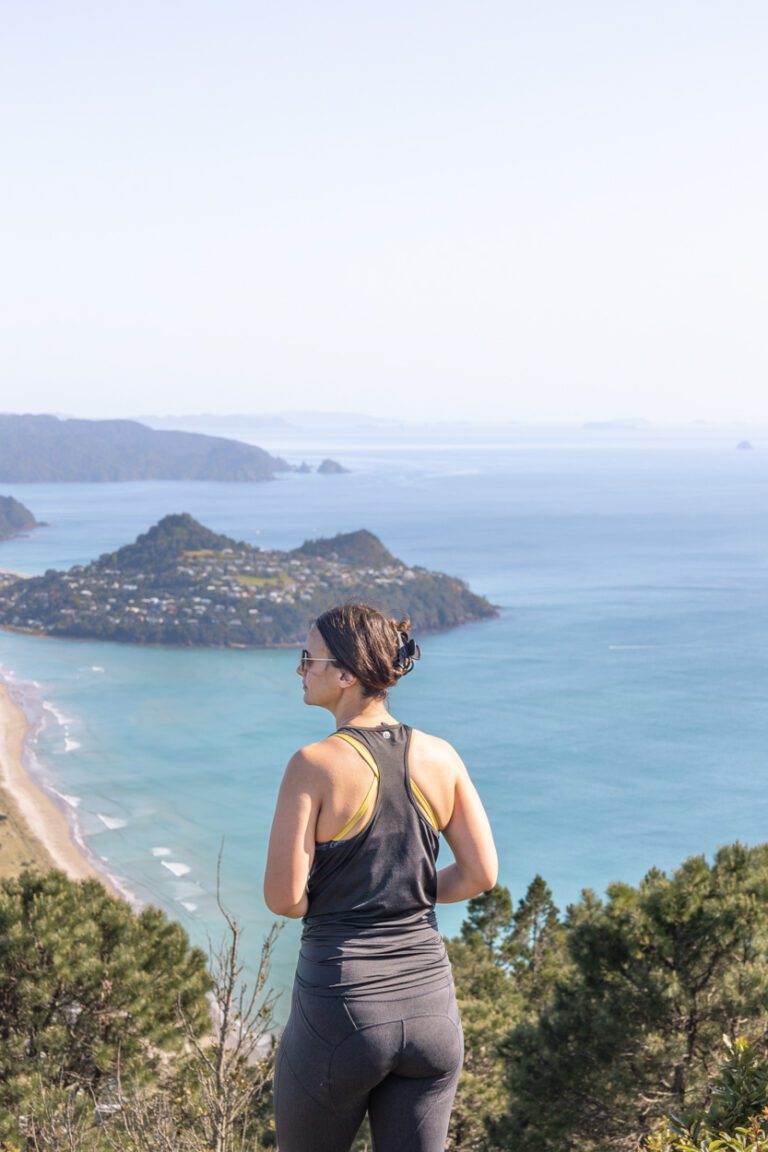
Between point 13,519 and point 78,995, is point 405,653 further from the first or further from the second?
point 13,519

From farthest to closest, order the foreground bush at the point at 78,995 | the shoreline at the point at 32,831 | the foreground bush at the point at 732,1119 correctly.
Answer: the shoreline at the point at 32,831 < the foreground bush at the point at 78,995 < the foreground bush at the point at 732,1119

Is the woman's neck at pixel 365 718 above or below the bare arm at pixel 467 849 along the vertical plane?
above

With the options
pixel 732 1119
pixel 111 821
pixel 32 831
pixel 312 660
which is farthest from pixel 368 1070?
pixel 111 821

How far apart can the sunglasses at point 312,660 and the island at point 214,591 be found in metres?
56.5

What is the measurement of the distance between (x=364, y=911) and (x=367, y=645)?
41 cm

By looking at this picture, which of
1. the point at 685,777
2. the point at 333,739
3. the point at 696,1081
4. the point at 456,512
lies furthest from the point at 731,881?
the point at 456,512

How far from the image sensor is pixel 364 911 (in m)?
1.76

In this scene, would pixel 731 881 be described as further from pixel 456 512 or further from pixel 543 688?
pixel 456 512

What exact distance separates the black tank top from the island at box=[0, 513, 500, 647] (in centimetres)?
5658

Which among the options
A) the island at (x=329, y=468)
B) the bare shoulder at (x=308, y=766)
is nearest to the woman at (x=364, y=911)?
the bare shoulder at (x=308, y=766)

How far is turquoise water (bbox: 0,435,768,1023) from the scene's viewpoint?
1209 inches

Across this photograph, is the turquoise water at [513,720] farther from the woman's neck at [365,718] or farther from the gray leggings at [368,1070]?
→ the woman's neck at [365,718]

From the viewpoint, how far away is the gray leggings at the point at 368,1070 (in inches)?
67.5

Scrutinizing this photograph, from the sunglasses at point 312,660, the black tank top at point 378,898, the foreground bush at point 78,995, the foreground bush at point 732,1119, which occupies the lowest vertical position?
the foreground bush at point 78,995
